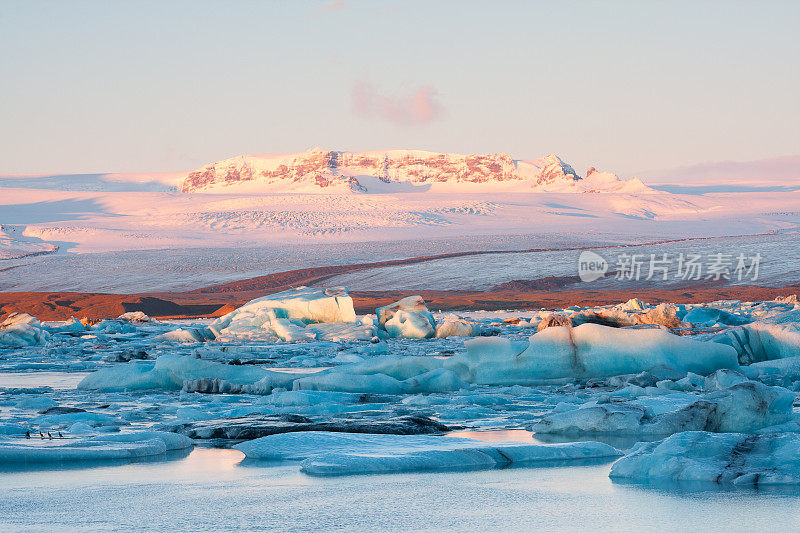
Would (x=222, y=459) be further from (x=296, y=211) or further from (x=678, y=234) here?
(x=296, y=211)

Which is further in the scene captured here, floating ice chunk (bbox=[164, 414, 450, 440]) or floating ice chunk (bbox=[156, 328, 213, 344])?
floating ice chunk (bbox=[156, 328, 213, 344])

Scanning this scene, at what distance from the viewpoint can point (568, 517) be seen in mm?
4379

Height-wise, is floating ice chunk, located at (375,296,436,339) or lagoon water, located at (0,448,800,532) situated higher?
lagoon water, located at (0,448,800,532)

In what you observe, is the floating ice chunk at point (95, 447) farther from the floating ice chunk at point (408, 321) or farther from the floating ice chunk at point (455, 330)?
the floating ice chunk at point (408, 321)

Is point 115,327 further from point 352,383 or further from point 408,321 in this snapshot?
point 352,383

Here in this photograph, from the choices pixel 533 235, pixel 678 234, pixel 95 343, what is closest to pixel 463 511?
pixel 95 343

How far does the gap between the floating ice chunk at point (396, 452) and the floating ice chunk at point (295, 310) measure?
58.2ft

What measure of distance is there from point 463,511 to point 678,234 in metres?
97.1

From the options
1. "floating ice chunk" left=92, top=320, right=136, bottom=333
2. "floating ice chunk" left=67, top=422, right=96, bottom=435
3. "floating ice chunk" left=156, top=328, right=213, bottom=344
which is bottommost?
"floating ice chunk" left=92, top=320, right=136, bottom=333

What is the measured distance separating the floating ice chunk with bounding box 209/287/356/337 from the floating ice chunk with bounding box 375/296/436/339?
4.38 feet

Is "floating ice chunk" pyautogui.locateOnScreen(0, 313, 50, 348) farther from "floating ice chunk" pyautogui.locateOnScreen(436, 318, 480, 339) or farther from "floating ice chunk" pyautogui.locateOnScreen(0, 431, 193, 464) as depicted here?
"floating ice chunk" pyautogui.locateOnScreen(0, 431, 193, 464)

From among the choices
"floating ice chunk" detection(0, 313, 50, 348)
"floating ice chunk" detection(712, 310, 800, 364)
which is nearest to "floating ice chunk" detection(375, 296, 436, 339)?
"floating ice chunk" detection(0, 313, 50, 348)

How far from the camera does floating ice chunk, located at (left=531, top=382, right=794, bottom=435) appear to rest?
6703mm

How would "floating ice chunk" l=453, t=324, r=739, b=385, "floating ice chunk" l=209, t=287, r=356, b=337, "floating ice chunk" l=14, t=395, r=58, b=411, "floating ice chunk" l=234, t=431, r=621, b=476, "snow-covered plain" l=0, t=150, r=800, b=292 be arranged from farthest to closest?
"snow-covered plain" l=0, t=150, r=800, b=292
"floating ice chunk" l=209, t=287, r=356, b=337
"floating ice chunk" l=453, t=324, r=739, b=385
"floating ice chunk" l=14, t=395, r=58, b=411
"floating ice chunk" l=234, t=431, r=621, b=476
